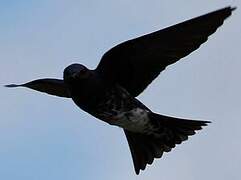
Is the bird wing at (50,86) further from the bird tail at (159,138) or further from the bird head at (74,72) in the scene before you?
the bird tail at (159,138)

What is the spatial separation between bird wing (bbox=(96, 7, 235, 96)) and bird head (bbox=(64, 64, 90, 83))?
363 mm

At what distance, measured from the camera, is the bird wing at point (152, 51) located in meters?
7.50

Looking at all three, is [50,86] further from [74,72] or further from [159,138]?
[159,138]

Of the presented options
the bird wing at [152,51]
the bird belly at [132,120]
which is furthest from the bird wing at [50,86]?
the bird belly at [132,120]

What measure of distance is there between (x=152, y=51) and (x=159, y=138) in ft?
3.59

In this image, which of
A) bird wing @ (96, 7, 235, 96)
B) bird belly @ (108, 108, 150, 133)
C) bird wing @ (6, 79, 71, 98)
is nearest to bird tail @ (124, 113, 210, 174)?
bird belly @ (108, 108, 150, 133)

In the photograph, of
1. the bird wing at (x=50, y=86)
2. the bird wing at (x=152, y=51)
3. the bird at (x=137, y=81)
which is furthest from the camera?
the bird wing at (x=50, y=86)

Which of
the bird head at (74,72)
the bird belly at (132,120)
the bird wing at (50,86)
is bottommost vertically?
the bird belly at (132,120)

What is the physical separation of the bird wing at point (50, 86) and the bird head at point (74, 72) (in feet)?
2.19

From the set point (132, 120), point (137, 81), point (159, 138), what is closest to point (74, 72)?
point (132, 120)

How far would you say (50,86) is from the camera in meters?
8.48

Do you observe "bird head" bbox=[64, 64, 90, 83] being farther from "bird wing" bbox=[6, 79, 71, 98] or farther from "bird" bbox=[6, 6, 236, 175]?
"bird wing" bbox=[6, 79, 71, 98]

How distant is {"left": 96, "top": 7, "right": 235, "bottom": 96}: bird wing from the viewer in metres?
7.50

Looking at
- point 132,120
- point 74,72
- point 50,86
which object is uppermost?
point 74,72
